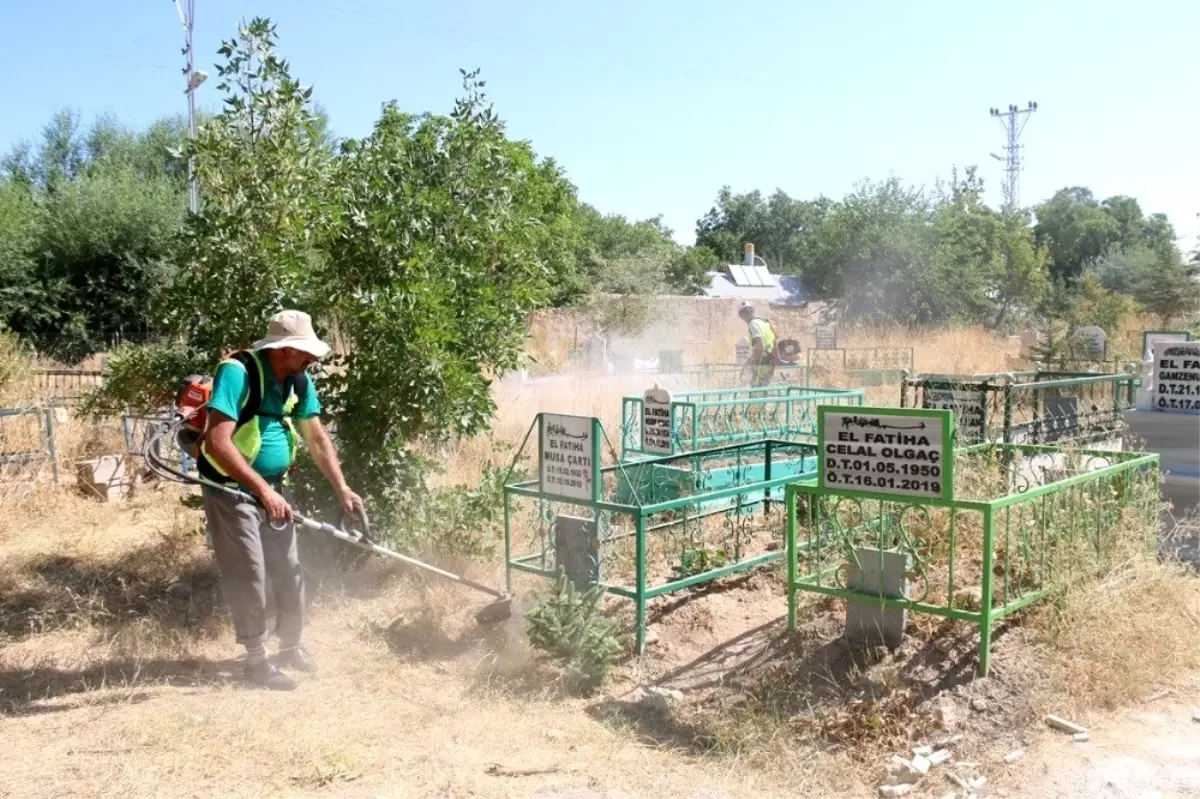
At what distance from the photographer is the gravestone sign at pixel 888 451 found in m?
4.88

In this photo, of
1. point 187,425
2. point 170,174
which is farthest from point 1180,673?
point 170,174

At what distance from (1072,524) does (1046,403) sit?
607 centimetres

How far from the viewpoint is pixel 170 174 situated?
30.2m

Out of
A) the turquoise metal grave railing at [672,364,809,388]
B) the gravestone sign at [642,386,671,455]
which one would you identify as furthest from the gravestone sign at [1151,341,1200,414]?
A: the turquoise metal grave railing at [672,364,809,388]

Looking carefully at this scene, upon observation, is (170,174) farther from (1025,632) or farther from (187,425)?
(1025,632)

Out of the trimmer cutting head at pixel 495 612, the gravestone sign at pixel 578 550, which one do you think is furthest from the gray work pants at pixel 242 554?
the gravestone sign at pixel 578 550

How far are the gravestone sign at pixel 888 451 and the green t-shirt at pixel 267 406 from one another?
2724mm

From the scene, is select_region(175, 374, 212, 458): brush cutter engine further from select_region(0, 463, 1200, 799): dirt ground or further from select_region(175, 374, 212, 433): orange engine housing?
select_region(0, 463, 1200, 799): dirt ground

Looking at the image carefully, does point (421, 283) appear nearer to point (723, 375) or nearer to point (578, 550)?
point (578, 550)

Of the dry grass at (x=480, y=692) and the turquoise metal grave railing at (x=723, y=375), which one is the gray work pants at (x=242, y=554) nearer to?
the dry grass at (x=480, y=692)

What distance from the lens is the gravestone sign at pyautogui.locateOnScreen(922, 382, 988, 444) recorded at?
9.35 metres

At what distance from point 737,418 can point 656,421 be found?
107 inches

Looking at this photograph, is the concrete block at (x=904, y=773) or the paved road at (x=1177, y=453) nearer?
the concrete block at (x=904, y=773)

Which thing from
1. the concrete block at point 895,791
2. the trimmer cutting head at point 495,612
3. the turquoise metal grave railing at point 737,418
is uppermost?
the turquoise metal grave railing at point 737,418
